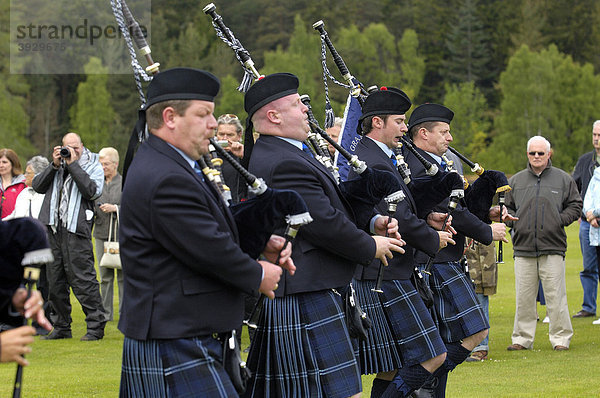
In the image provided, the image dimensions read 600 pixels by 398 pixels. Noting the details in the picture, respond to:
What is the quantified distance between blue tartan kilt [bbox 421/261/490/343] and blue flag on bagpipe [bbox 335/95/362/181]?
0.91m

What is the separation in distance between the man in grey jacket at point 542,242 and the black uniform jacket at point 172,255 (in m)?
5.96

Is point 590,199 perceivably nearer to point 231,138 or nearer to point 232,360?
point 231,138

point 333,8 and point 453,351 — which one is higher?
point 333,8

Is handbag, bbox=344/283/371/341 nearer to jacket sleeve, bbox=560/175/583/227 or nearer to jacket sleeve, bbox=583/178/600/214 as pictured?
jacket sleeve, bbox=560/175/583/227

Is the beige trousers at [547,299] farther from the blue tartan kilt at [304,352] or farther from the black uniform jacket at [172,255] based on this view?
the black uniform jacket at [172,255]

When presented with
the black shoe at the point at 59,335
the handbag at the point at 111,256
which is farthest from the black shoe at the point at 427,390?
the handbag at the point at 111,256

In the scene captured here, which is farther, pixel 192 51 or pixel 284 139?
pixel 192 51

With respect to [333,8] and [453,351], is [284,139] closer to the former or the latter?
[453,351]

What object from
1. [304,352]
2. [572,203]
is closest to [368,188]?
[304,352]

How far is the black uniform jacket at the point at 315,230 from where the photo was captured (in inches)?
174

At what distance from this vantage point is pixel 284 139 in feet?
15.1

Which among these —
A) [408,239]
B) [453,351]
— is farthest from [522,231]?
[408,239]

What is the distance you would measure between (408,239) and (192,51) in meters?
58.2

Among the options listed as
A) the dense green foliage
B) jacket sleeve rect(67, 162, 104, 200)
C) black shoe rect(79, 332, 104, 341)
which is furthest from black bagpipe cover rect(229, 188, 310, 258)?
the dense green foliage
